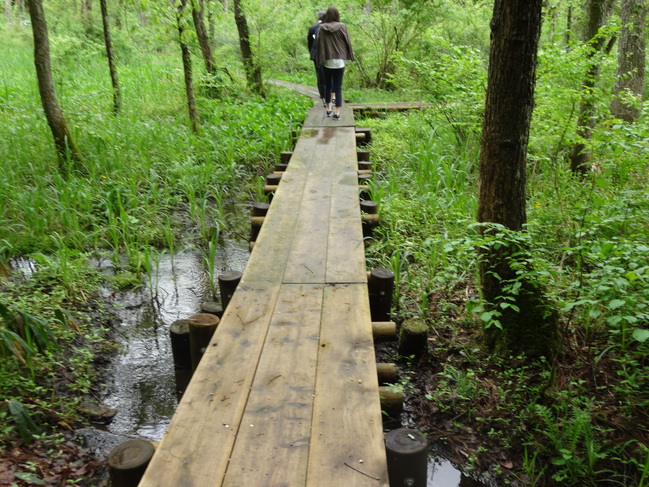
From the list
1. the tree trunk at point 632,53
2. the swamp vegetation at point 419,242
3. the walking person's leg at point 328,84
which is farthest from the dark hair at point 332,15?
the tree trunk at point 632,53

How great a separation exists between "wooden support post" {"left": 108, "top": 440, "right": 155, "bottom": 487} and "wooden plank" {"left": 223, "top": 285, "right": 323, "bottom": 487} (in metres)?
0.41

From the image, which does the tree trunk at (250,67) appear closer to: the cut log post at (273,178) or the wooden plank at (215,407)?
the cut log post at (273,178)

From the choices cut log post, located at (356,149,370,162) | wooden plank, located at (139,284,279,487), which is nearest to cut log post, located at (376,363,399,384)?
wooden plank, located at (139,284,279,487)

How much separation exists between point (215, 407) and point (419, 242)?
10.8ft

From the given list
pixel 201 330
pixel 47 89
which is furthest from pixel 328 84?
pixel 201 330

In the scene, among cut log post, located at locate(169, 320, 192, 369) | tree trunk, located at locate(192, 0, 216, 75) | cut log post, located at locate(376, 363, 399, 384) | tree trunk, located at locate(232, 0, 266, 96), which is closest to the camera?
cut log post, located at locate(376, 363, 399, 384)

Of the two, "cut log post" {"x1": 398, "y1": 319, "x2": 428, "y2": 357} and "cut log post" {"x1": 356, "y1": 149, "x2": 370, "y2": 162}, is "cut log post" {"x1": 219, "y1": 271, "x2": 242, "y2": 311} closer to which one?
"cut log post" {"x1": 398, "y1": 319, "x2": 428, "y2": 357}

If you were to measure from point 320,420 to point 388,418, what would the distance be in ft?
3.74

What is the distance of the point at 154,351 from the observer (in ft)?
13.7

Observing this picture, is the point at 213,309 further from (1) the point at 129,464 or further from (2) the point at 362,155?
(2) the point at 362,155

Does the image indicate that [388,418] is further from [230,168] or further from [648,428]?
[230,168]

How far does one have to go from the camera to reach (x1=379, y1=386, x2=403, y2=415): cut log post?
304 centimetres

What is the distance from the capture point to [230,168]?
24.0 feet

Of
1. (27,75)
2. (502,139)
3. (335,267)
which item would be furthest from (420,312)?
(27,75)
